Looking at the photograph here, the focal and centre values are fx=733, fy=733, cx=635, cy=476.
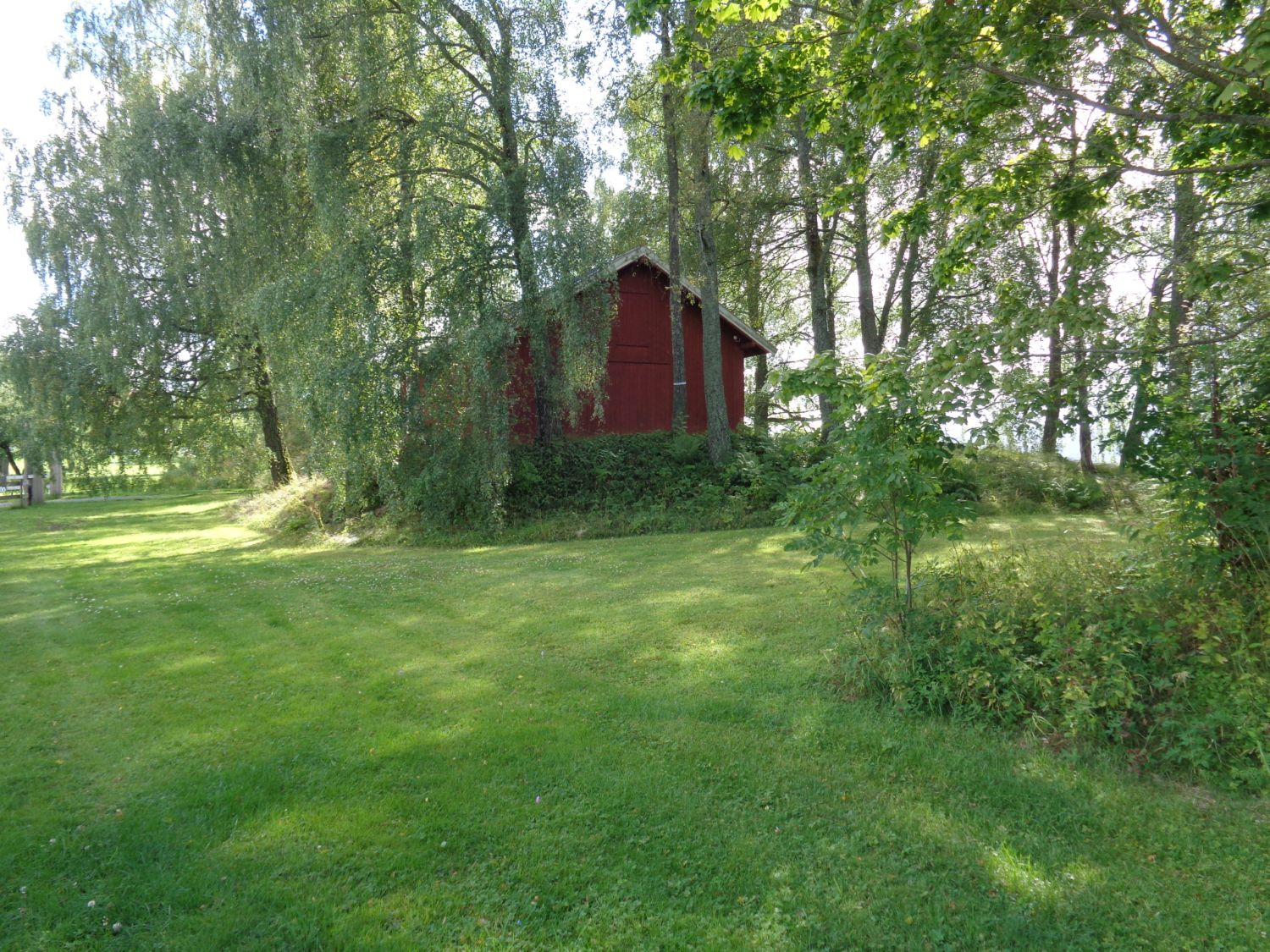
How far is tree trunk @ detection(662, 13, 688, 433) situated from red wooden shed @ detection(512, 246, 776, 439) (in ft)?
1.06

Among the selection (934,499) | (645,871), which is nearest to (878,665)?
(934,499)

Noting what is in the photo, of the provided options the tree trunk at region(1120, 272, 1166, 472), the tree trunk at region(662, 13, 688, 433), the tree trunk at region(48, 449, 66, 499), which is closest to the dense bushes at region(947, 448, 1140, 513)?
the tree trunk at region(662, 13, 688, 433)

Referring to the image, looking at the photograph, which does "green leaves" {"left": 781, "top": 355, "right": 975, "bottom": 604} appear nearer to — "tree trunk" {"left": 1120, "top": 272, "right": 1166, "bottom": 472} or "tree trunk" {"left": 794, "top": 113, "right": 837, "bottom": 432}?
"tree trunk" {"left": 1120, "top": 272, "right": 1166, "bottom": 472}

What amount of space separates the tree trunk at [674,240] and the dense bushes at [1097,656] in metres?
12.6

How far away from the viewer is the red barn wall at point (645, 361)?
20.2 metres

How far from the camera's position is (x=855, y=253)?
19.7m

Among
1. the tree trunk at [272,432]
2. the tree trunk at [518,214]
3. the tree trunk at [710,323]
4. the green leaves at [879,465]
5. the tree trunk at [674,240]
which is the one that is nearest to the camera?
the green leaves at [879,465]

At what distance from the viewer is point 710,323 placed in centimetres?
1725

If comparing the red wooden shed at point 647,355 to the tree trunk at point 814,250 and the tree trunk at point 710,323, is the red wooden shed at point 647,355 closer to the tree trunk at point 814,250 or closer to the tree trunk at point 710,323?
the tree trunk at point 710,323

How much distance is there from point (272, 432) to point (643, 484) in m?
14.9

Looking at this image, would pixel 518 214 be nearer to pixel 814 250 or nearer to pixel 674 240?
pixel 674 240

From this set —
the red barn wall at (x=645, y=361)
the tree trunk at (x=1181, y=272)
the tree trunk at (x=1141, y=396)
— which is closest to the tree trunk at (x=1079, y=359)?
the tree trunk at (x=1141, y=396)

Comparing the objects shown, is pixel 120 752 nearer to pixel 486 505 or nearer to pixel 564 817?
pixel 564 817

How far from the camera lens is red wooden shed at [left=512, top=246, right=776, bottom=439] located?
20141 mm
